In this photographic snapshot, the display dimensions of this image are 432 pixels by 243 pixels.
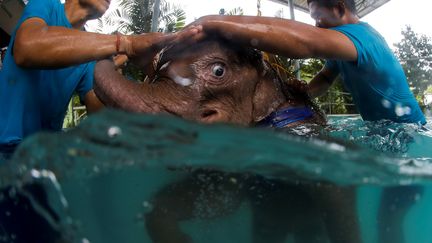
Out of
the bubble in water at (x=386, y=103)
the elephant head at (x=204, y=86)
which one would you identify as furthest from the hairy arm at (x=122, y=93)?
the bubble in water at (x=386, y=103)

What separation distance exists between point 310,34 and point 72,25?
1891 mm

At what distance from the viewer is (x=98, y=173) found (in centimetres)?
197

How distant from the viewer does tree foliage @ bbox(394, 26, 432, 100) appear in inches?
309

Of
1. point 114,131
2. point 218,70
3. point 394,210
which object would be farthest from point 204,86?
point 394,210

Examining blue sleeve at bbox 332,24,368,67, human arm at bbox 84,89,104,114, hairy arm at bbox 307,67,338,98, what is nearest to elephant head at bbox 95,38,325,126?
blue sleeve at bbox 332,24,368,67

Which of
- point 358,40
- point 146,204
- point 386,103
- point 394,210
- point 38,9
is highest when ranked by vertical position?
point 38,9

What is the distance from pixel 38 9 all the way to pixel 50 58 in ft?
2.17

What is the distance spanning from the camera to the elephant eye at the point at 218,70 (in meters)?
2.34

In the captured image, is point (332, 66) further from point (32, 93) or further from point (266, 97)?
point (32, 93)

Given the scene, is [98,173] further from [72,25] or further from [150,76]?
[72,25]

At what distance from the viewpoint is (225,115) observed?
2309 mm

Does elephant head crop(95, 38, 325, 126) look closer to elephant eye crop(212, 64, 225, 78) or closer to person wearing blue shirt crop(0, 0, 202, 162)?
elephant eye crop(212, 64, 225, 78)

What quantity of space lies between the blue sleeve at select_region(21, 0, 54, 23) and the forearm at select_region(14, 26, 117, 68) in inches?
13.1

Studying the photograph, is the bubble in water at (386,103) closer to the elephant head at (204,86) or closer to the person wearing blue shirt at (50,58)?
the elephant head at (204,86)
